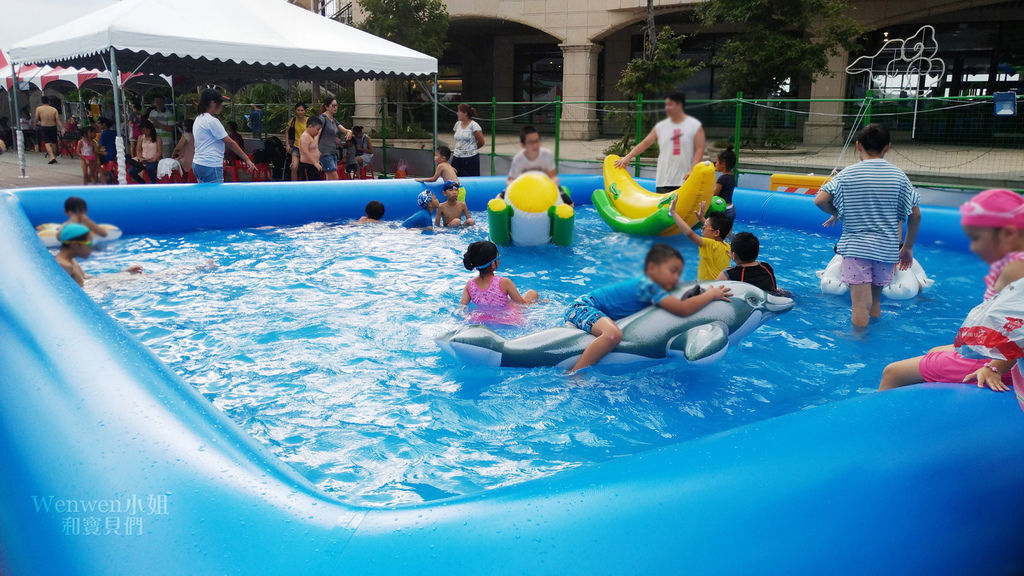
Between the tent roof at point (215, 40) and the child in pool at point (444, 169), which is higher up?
the tent roof at point (215, 40)

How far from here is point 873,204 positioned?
4.81 meters

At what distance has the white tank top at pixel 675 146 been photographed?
1.29 meters

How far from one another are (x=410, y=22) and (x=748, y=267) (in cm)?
1653

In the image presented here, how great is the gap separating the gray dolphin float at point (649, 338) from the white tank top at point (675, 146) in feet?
7.74

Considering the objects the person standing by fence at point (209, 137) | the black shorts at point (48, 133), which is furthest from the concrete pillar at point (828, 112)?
the black shorts at point (48, 133)

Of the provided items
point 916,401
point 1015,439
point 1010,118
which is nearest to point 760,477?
point 916,401

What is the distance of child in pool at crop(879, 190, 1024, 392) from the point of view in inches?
60.6

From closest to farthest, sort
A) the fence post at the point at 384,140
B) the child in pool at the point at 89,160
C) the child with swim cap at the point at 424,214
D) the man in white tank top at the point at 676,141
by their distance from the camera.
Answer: the man in white tank top at the point at 676,141
the child with swim cap at the point at 424,214
the child in pool at the point at 89,160
the fence post at the point at 384,140

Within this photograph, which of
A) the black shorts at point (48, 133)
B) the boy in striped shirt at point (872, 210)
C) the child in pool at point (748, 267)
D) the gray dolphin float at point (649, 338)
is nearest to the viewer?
the gray dolphin float at point (649, 338)

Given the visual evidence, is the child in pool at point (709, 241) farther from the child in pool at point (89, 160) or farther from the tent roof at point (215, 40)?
the child in pool at point (89, 160)

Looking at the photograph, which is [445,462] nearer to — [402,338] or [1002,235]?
[402,338]

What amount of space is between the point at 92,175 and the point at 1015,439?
15997 mm

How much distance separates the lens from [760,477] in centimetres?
231

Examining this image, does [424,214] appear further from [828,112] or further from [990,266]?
[828,112]
